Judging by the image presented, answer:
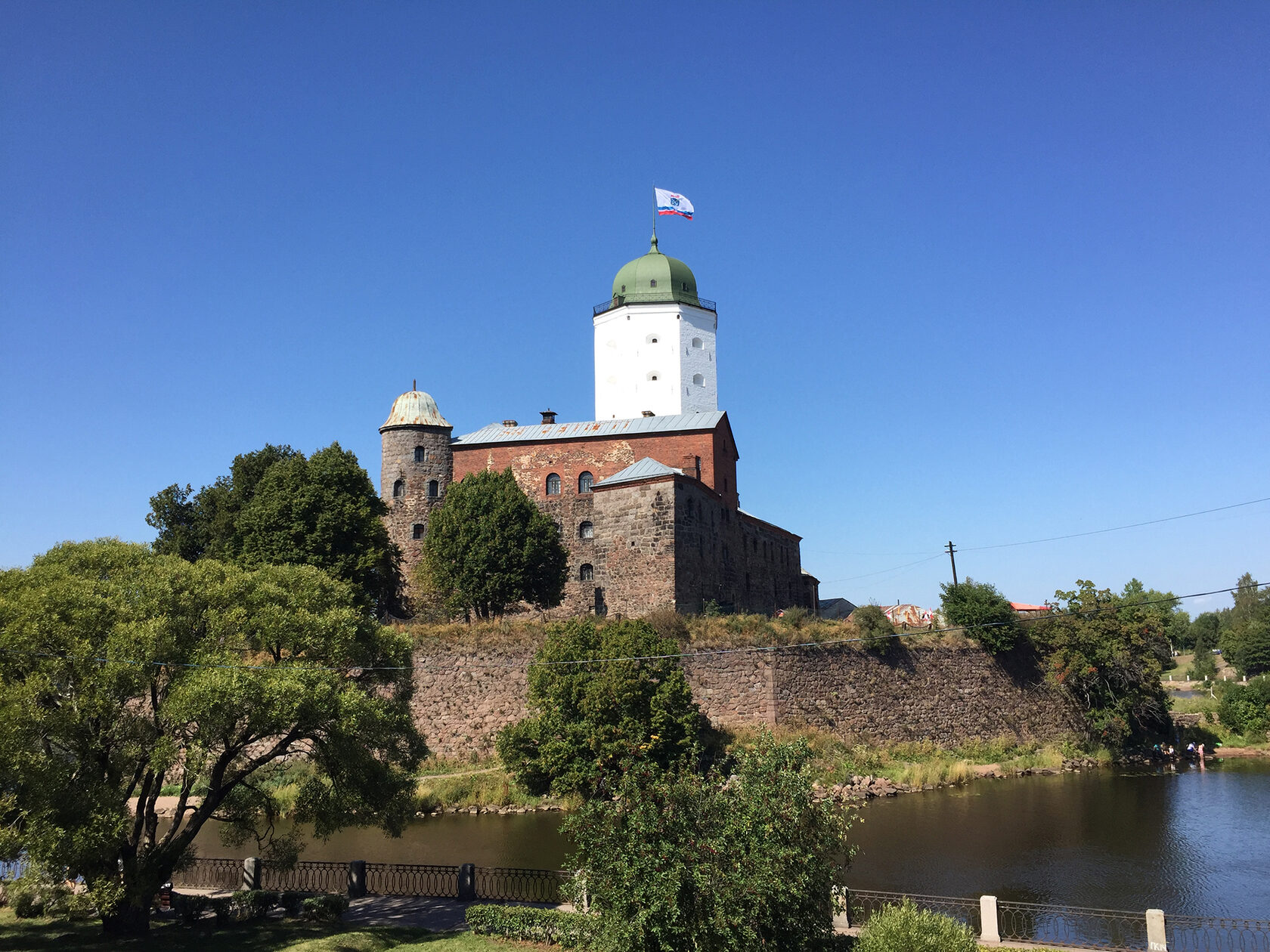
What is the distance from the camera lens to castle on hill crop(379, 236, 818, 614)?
123 feet

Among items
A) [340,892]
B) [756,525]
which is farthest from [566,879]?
[756,525]

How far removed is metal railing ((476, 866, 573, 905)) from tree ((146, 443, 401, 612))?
17.1 m

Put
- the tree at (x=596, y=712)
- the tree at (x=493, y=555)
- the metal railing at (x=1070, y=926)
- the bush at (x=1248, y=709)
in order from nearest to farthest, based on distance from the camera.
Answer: the metal railing at (x=1070, y=926) < the tree at (x=596, y=712) < the tree at (x=493, y=555) < the bush at (x=1248, y=709)

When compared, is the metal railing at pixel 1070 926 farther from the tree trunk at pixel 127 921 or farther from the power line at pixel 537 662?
the tree trunk at pixel 127 921

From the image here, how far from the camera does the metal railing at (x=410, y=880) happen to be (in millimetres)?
19312

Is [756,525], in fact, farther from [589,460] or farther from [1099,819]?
[1099,819]

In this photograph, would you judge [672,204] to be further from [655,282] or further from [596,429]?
[596,429]

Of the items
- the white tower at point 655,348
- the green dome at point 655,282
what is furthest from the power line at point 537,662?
the green dome at point 655,282

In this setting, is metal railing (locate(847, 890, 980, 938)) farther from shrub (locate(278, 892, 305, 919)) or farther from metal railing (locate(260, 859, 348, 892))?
metal railing (locate(260, 859, 348, 892))

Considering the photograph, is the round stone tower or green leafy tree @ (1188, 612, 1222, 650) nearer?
the round stone tower

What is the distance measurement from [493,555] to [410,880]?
61.2ft

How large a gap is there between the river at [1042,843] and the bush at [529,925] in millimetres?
6313

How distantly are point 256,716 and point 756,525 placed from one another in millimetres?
34757

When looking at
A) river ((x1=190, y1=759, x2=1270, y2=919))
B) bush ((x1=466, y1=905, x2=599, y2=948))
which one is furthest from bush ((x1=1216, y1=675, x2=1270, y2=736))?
bush ((x1=466, y1=905, x2=599, y2=948))
